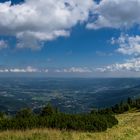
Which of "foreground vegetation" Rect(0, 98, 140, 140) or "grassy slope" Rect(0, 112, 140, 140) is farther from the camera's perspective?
"foreground vegetation" Rect(0, 98, 140, 140)

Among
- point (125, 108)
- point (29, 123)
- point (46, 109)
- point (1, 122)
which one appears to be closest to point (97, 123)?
point (29, 123)

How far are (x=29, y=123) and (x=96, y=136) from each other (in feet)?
17.1

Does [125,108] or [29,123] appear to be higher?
[29,123]

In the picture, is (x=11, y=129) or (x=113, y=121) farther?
(x=113, y=121)

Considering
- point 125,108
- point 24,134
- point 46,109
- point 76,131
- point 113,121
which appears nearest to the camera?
point 24,134

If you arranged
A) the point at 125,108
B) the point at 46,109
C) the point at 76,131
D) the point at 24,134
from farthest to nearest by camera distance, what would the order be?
1. the point at 125,108
2. the point at 46,109
3. the point at 76,131
4. the point at 24,134

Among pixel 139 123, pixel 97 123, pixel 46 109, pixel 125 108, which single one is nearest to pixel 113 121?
pixel 139 123

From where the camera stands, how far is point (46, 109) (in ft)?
176

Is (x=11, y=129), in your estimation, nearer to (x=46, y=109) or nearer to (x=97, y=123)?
(x=97, y=123)

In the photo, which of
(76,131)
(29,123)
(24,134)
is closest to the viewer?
(24,134)

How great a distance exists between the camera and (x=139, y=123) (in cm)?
2845

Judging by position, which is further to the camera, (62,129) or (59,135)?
(62,129)

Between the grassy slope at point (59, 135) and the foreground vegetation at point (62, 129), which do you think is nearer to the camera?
the grassy slope at point (59, 135)

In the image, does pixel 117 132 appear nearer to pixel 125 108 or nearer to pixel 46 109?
pixel 46 109
